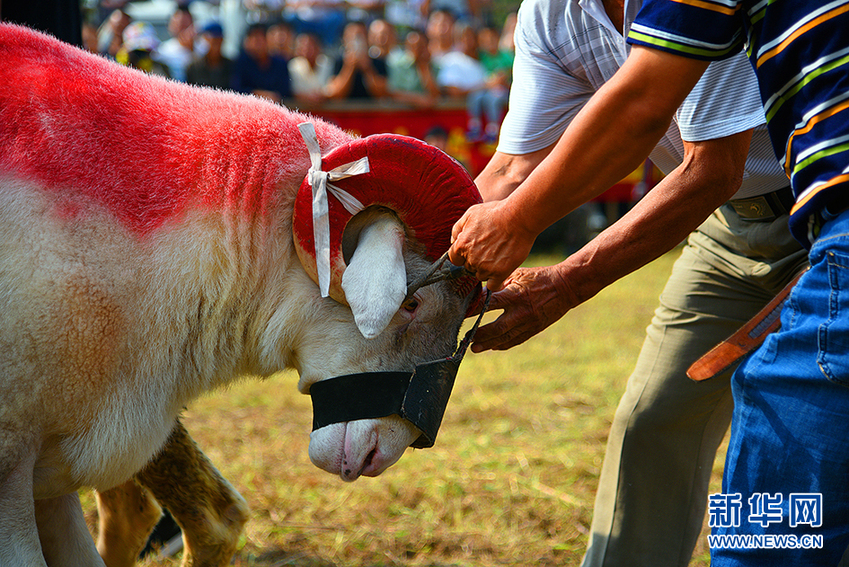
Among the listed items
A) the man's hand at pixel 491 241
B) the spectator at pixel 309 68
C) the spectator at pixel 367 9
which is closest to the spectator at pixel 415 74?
the spectator at pixel 309 68

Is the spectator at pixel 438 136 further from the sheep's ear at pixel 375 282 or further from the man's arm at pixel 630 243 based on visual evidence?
the sheep's ear at pixel 375 282

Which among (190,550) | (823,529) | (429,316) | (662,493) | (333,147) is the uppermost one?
(333,147)

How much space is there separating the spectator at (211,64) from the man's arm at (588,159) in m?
8.19

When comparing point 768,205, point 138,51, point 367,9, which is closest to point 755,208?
point 768,205

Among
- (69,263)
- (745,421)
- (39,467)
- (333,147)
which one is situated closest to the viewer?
(745,421)

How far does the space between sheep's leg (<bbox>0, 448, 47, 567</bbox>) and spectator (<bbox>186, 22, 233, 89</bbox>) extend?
8145 millimetres

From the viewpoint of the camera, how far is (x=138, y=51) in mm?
5121

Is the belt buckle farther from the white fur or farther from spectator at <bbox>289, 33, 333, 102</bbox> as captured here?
spectator at <bbox>289, 33, 333, 102</bbox>

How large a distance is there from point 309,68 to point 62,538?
9.19 meters

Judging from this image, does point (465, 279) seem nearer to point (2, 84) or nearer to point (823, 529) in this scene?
point (823, 529)

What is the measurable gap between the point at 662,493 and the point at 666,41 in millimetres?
1834

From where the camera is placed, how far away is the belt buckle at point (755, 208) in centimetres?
254

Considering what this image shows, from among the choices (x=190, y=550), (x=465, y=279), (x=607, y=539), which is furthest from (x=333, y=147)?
(x=607, y=539)

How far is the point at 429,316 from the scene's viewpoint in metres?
2.36
